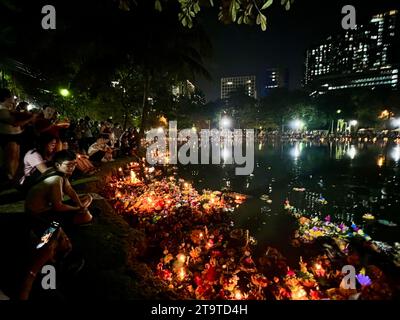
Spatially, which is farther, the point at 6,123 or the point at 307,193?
the point at 307,193

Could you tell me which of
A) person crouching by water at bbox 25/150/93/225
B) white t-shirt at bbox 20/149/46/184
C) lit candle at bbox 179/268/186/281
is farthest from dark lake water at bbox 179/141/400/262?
white t-shirt at bbox 20/149/46/184

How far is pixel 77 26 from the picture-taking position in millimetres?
15898

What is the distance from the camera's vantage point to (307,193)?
1071 centimetres

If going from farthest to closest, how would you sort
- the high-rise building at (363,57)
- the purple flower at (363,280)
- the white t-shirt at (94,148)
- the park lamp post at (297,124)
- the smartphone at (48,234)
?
the high-rise building at (363,57) < the park lamp post at (297,124) < the white t-shirt at (94,148) < the purple flower at (363,280) < the smartphone at (48,234)

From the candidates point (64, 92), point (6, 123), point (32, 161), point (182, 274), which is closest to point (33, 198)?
point (32, 161)

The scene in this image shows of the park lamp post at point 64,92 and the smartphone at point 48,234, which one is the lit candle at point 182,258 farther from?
the park lamp post at point 64,92

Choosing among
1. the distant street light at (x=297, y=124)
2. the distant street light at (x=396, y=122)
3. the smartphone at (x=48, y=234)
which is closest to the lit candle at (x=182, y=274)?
the smartphone at (x=48, y=234)

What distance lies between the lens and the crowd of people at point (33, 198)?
11.0 feet

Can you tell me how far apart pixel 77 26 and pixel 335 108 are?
64.1 meters

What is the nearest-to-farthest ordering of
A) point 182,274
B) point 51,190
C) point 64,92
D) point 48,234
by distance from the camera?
point 48,234
point 51,190
point 182,274
point 64,92

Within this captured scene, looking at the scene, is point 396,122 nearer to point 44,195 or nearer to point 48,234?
point 44,195

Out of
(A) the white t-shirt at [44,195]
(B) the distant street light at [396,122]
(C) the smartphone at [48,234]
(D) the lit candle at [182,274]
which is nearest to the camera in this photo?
(C) the smartphone at [48,234]

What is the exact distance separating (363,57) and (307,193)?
138733mm
